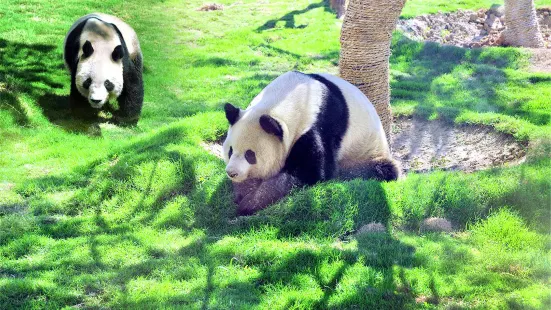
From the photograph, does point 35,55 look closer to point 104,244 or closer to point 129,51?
point 129,51

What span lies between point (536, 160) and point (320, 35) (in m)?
7.86

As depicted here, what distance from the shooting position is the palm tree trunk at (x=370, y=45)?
706 centimetres

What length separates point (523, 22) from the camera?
1184 centimetres

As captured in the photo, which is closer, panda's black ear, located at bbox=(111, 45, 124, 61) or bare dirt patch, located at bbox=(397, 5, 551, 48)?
panda's black ear, located at bbox=(111, 45, 124, 61)

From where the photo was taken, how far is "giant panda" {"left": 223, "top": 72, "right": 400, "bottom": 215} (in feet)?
17.9

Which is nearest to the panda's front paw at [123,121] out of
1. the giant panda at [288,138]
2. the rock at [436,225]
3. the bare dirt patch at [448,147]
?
the bare dirt patch at [448,147]

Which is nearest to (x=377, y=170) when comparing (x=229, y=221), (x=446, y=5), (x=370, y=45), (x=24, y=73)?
(x=370, y=45)

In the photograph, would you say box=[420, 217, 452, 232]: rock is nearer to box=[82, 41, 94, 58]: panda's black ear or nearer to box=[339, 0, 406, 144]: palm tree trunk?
box=[339, 0, 406, 144]: palm tree trunk

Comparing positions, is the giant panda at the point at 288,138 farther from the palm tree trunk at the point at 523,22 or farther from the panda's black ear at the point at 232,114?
the palm tree trunk at the point at 523,22

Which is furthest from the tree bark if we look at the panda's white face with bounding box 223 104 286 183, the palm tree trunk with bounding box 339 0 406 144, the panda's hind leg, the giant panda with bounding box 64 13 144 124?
the panda's white face with bounding box 223 104 286 183

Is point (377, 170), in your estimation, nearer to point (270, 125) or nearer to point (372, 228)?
point (372, 228)

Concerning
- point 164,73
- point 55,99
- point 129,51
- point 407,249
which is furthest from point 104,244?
point 164,73

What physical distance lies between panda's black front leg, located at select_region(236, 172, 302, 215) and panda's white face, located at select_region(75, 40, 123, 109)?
4.10 meters

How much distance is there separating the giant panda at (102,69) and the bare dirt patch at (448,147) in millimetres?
2787
